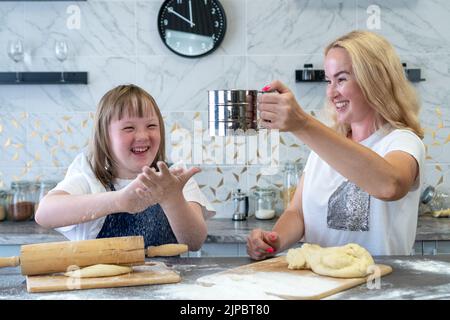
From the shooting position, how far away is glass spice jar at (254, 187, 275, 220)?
5.24ft

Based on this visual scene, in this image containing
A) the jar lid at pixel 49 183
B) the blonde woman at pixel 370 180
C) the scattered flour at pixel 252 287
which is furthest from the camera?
the jar lid at pixel 49 183

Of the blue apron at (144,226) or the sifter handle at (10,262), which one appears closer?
the sifter handle at (10,262)

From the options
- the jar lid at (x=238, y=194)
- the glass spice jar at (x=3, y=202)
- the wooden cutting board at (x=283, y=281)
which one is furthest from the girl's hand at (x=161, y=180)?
the glass spice jar at (x=3, y=202)

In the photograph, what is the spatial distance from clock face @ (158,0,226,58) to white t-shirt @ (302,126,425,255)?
65 cm

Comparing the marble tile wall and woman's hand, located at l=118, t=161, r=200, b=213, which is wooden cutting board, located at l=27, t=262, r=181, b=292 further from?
the marble tile wall

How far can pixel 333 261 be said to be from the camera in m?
0.74

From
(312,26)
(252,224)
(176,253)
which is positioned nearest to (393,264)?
(176,253)

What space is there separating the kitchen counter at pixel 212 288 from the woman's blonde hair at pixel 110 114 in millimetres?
189

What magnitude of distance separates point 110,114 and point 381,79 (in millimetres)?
354

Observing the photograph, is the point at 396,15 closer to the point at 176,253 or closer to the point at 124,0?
the point at 124,0

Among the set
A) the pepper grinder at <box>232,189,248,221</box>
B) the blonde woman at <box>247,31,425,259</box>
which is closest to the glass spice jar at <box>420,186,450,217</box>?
the pepper grinder at <box>232,189,248,221</box>

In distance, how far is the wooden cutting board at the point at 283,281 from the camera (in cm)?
67

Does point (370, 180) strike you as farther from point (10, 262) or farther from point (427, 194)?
→ point (427, 194)

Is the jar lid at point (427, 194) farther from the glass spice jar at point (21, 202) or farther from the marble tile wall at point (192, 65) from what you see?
the glass spice jar at point (21, 202)
